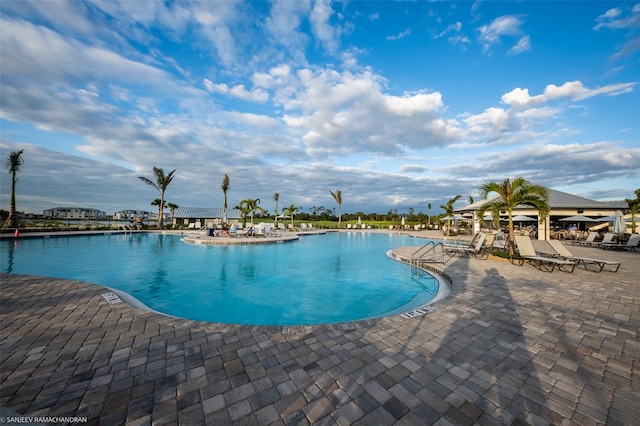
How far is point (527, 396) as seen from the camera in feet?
6.41

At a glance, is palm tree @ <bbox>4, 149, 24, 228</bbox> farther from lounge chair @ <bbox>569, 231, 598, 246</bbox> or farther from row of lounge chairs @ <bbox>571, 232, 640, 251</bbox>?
lounge chair @ <bbox>569, 231, 598, 246</bbox>

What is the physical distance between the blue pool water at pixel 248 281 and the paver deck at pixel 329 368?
5.84 feet

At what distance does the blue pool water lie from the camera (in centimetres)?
526

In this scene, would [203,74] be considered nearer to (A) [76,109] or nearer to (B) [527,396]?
(A) [76,109]

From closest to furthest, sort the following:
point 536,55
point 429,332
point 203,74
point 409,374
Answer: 1. point 409,374
2. point 429,332
3. point 536,55
4. point 203,74

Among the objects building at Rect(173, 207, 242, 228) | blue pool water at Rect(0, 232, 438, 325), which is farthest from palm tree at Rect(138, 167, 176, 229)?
blue pool water at Rect(0, 232, 438, 325)

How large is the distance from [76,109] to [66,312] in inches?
682

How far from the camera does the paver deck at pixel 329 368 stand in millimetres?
1771

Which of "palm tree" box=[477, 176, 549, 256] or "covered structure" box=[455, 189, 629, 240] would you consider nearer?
"palm tree" box=[477, 176, 549, 256]

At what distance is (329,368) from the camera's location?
2.30m

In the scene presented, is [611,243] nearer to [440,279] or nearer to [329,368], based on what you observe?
[440,279]

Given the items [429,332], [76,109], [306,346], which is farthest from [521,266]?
[76,109]

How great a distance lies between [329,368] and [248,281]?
18.8 feet

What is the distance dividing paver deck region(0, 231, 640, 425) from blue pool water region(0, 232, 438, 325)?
1779 millimetres
